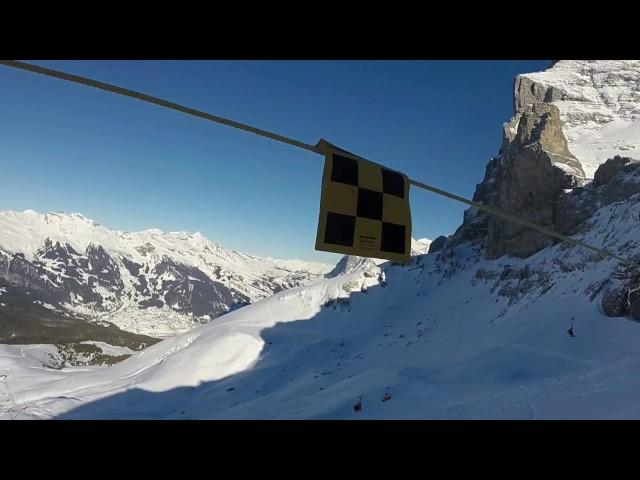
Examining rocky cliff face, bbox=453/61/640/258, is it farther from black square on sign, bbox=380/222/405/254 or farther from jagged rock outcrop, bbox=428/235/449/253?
black square on sign, bbox=380/222/405/254

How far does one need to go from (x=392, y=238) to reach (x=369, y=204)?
48cm

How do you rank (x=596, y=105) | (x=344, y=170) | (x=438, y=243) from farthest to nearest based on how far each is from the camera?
1. (x=438, y=243)
2. (x=596, y=105)
3. (x=344, y=170)

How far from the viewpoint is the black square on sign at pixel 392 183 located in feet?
13.9

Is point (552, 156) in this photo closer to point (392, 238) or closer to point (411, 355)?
point (411, 355)

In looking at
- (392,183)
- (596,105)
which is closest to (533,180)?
(596,105)

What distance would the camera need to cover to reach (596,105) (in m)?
78.8

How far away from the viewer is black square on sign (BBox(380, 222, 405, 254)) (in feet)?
14.0

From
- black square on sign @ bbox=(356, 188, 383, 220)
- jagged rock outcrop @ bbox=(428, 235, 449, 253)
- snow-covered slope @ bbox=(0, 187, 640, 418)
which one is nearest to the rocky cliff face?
snow-covered slope @ bbox=(0, 187, 640, 418)

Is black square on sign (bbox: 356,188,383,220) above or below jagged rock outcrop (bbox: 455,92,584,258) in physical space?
below

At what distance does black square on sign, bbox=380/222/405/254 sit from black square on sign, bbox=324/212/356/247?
377 millimetres

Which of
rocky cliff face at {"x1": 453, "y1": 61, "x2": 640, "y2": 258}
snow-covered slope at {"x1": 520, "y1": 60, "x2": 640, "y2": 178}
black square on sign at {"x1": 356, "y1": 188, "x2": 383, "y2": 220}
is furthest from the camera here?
snow-covered slope at {"x1": 520, "y1": 60, "x2": 640, "y2": 178}
